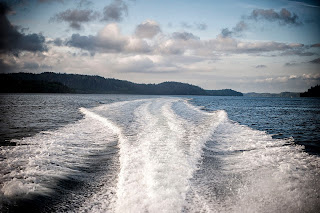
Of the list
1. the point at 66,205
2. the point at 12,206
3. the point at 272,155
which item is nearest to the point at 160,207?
the point at 66,205

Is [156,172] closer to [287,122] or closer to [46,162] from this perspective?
[46,162]

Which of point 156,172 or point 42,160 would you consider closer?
point 156,172

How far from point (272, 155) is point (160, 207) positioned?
20.4ft

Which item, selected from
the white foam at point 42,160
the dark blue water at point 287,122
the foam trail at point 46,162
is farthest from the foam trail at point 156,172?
the dark blue water at point 287,122

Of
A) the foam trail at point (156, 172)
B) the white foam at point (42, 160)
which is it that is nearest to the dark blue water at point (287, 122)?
the foam trail at point (156, 172)

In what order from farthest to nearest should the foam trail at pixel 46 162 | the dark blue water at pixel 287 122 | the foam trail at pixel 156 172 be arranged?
1. the dark blue water at pixel 287 122
2. the foam trail at pixel 46 162
3. the foam trail at pixel 156 172

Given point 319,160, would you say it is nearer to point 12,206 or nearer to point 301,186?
point 301,186

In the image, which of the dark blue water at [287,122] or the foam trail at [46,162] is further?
the dark blue water at [287,122]

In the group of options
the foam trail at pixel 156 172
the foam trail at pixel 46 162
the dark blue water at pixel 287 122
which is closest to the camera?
the foam trail at pixel 156 172

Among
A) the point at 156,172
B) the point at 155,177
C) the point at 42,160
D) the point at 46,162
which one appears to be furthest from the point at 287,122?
the point at 42,160

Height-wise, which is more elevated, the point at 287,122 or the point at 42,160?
the point at 287,122

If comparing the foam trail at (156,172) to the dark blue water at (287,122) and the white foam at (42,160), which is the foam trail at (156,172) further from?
the dark blue water at (287,122)

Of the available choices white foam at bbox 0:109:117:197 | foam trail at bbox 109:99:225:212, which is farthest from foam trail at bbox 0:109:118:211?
foam trail at bbox 109:99:225:212

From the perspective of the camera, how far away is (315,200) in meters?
4.52
